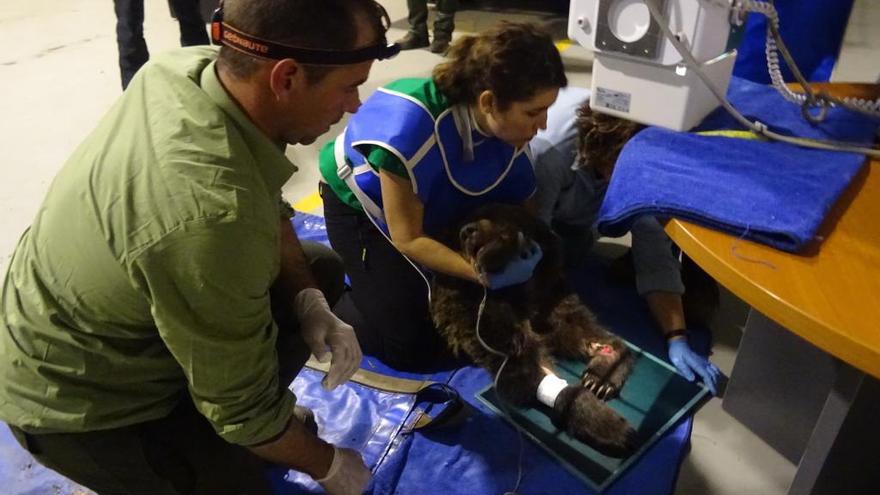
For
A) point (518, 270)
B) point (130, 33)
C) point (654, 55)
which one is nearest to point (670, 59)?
point (654, 55)

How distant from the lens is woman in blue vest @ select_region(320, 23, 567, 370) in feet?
4.31

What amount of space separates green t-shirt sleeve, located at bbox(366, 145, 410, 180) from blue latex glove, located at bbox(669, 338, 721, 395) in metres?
0.76

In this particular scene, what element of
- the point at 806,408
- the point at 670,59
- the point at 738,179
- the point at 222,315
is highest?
the point at 670,59

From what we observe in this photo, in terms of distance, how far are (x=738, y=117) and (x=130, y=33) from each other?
8.22 ft

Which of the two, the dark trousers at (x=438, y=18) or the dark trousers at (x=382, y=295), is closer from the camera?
the dark trousers at (x=382, y=295)

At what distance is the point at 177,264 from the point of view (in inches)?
30.5

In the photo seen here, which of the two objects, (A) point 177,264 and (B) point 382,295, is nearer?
(A) point 177,264

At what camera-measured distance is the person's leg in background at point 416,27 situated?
3.42 meters

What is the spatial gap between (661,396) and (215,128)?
1.12 meters

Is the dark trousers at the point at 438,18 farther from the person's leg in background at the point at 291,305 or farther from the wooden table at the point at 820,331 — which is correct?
the wooden table at the point at 820,331

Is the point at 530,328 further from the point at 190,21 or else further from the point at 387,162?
the point at 190,21

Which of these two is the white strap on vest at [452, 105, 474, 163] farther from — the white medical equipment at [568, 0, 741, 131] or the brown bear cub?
the white medical equipment at [568, 0, 741, 131]

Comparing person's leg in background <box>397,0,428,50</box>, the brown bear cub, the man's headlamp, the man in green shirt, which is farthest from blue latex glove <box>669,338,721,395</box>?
person's leg in background <box>397,0,428,50</box>

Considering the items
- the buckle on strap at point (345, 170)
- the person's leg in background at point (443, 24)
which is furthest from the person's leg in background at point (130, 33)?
the buckle on strap at point (345, 170)
